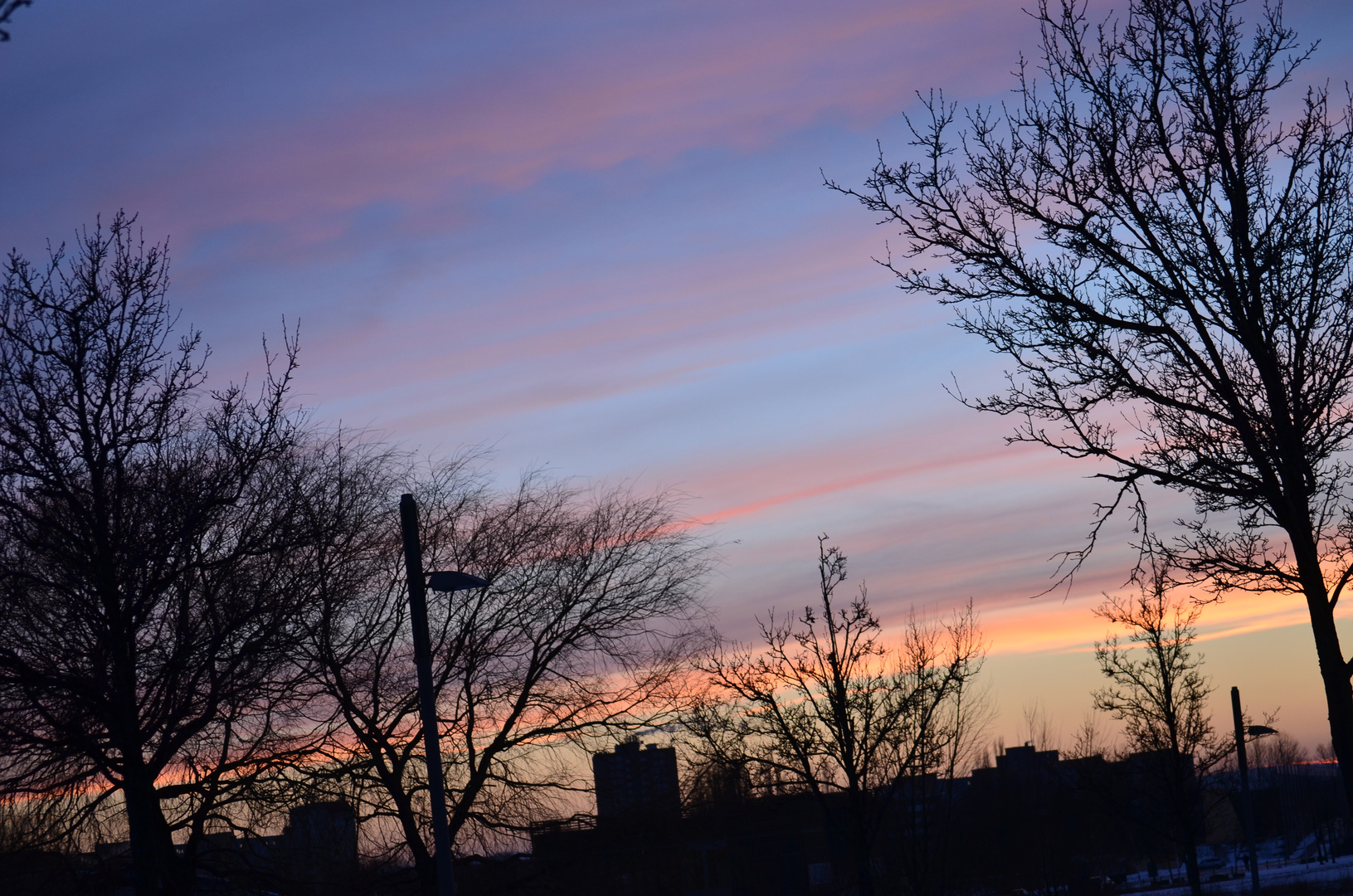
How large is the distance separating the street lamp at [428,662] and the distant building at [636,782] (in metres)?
11.2

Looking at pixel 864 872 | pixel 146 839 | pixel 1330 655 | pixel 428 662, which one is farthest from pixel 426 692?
pixel 864 872

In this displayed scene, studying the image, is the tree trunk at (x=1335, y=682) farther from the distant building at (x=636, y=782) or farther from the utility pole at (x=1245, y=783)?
the utility pole at (x=1245, y=783)

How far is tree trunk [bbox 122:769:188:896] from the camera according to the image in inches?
441

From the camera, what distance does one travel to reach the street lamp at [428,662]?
9.65 meters

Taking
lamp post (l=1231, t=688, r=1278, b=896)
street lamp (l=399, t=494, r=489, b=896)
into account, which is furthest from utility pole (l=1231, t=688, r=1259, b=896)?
street lamp (l=399, t=494, r=489, b=896)

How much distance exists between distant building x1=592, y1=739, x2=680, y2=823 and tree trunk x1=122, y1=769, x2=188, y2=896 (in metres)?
10.1

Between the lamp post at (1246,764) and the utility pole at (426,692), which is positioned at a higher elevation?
the utility pole at (426,692)

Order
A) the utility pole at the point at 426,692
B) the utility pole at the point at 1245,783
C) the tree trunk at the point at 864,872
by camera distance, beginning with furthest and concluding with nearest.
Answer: the utility pole at the point at 1245,783, the tree trunk at the point at 864,872, the utility pole at the point at 426,692

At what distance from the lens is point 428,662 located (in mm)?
10188

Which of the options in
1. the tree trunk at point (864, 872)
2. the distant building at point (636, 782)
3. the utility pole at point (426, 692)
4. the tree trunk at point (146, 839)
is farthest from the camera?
the distant building at point (636, 782)

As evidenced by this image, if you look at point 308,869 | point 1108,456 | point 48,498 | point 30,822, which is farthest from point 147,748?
point 1108,456

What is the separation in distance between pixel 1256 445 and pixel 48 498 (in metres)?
10.7

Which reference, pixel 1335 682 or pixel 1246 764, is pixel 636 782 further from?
pixel 1246 764

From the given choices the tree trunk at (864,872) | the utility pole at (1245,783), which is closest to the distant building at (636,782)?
the tree trunk at (864,872)
